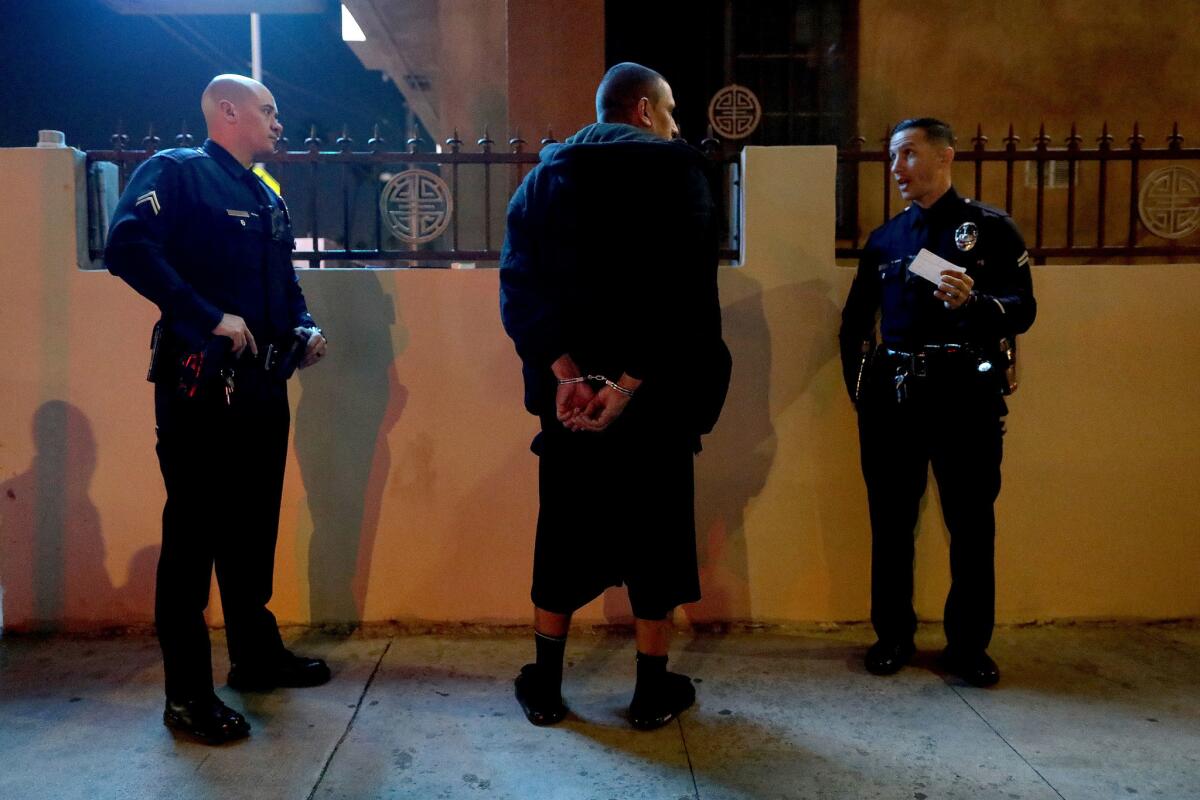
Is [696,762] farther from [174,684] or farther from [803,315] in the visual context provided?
[803,315]

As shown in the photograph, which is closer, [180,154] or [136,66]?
[180,154]

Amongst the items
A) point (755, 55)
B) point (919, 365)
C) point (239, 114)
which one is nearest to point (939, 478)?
point (919, 365)

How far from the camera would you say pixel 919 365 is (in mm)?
3117

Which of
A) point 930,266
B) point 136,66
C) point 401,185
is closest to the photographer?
point 930,266

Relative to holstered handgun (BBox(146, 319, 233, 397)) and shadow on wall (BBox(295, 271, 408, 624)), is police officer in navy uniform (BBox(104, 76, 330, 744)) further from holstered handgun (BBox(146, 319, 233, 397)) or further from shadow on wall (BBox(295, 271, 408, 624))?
shadow on wall (BBox(295, 271, 408, 624))

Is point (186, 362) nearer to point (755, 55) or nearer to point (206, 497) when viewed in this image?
point (206, 497)

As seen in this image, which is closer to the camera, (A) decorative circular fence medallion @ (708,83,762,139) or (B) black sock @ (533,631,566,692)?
(B) black sock @ (533,631,566,692)

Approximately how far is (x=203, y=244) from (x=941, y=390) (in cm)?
248

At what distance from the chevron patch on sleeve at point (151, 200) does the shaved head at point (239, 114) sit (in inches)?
13.1

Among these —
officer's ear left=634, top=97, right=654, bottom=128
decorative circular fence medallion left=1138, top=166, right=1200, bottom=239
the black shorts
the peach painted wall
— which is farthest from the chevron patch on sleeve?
decorative circular fence medallion left=1138, top=166, right=1200, bottom=239

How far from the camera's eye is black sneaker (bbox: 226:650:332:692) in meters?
3.12

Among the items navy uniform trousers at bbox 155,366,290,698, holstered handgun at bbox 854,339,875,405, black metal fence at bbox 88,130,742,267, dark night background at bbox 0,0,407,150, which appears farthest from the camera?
dark night background at bbox 0,0,407,150

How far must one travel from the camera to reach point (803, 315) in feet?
12.0

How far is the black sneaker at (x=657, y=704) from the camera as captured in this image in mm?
2816
